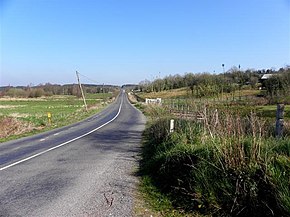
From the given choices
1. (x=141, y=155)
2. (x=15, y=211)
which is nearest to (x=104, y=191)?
(x=15, y=211)

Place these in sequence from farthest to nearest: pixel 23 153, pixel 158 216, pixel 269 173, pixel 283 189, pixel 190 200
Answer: pixel 23 153, pixel 190 200, pixel 158 216, pixel 269 173, pixel 283 189

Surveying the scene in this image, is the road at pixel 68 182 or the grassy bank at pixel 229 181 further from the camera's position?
the road at pixel 68 182

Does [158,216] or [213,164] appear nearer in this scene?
[158,216]

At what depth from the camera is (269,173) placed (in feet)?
15.5

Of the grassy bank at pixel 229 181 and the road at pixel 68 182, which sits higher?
the grassy bank at pixel 229 181

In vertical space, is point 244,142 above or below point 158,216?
above

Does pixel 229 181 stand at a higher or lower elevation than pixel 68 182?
higher

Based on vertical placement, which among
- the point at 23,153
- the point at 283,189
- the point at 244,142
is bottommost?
the point at 23,153

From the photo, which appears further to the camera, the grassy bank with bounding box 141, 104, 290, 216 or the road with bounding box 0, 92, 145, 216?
the road with bounding box 0, 92, 145, 216

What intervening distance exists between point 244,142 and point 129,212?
8.08 feet

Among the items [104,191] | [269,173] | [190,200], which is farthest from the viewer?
[104,191]

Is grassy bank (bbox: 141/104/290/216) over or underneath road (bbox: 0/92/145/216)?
over

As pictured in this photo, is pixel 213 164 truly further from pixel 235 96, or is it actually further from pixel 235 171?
pixel 235 96

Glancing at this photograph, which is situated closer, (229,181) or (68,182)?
(229,181)
